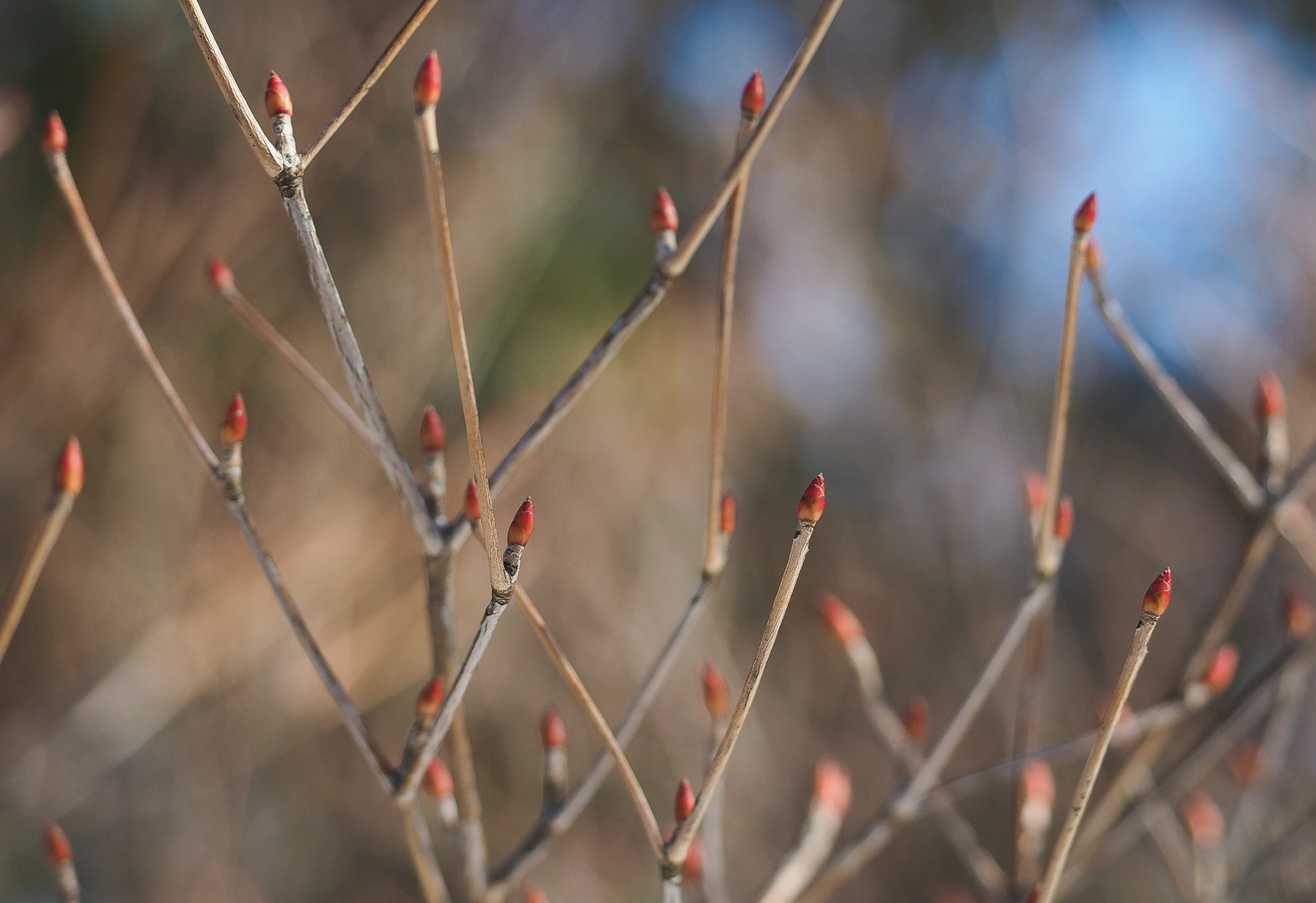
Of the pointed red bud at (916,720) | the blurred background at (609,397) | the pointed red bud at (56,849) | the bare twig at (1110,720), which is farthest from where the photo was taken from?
the blurred background at (609,397)

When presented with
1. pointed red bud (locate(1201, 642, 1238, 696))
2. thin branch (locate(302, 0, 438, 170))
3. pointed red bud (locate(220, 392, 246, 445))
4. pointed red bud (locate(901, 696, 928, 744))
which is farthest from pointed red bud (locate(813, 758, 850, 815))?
thin branch (locate(302, 0, 438, 170))

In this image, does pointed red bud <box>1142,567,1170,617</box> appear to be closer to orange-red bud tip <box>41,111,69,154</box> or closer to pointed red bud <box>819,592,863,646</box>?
pointed red bud <box>819,592,863,646</box>

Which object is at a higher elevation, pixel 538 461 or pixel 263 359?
pixel 263 359

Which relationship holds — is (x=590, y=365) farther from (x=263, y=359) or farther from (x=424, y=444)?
(x=263, y=359)

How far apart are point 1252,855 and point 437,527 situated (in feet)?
3.47

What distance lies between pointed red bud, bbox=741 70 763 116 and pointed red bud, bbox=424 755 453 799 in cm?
64

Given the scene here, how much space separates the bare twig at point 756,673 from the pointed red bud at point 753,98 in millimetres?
309

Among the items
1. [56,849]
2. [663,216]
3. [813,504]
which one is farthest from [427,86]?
[56,849]

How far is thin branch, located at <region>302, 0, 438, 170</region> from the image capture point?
1.91ft

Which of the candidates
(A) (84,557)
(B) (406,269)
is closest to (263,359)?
(B) (406,269)

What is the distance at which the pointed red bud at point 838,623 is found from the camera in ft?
3.19

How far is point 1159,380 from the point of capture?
848 mm

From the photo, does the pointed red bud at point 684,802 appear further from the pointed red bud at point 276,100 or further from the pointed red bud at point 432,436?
the pointed red bud at point 276,100

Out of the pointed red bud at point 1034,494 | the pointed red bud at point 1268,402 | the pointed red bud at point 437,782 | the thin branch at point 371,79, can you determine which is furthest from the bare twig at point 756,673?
the pointed red bud at point 1268,402
